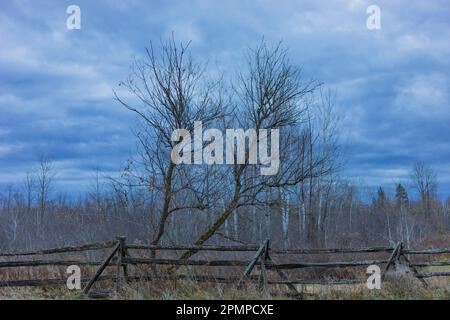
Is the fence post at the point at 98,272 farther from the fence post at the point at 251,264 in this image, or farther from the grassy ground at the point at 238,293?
the fence post at the point at 251,264

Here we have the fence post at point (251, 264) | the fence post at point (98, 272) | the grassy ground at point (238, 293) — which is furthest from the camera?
the fence post at point (98, 272)

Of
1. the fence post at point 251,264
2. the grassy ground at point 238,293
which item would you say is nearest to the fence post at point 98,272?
the grassy ground at point 238,293

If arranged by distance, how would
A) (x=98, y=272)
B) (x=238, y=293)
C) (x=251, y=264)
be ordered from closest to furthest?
(x=238, y=293) → (x=251, y=264) → (x=98, y=272)

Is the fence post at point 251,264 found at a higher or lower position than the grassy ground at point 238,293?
higher

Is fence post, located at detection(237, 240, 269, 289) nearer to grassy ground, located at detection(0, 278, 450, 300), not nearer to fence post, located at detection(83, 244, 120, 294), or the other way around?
grassy ground, located at detection(0, 278, 450, 300)

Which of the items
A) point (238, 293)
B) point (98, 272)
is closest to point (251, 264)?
point (238, 293)

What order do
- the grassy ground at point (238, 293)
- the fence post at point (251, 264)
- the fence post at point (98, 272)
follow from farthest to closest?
the fence post at point (98, 272), the fence post at point (251, 264), the grassy ground at point (238, 293)

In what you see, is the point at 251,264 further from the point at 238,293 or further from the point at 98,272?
the point at 98,272

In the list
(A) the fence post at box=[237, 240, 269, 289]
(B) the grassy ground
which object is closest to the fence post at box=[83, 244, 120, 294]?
(B) the grassy ground

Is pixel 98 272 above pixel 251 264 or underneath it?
underneath

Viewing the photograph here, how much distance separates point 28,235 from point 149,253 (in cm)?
2758

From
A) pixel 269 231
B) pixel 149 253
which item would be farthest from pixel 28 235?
pixel 149 253

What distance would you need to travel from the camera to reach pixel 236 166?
11.4 m
